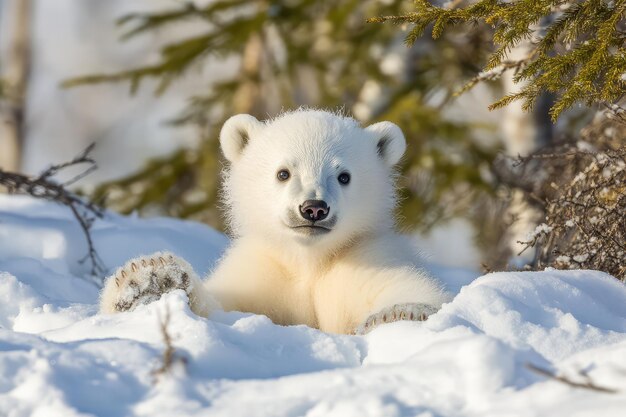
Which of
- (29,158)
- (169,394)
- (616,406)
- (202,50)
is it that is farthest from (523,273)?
(29,158)

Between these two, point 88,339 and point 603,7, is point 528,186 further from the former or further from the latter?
point 88,339

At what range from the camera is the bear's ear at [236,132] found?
4836mm

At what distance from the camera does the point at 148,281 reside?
144 inches

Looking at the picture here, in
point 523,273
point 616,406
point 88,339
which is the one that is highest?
point 523,273

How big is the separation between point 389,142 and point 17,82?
575 inches

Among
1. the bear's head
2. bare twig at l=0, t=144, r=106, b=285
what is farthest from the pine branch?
bare twig at l=0, t=144, r=106, b=285

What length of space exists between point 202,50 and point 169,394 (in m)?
9.62

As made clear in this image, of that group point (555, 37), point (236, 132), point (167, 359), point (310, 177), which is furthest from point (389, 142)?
point (167, 359)

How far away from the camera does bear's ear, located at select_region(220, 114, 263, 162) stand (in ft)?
15.9

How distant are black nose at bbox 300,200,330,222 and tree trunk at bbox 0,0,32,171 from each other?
13.4 metres

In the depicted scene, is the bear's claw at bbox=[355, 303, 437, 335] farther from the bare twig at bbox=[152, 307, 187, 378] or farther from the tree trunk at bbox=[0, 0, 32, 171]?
the tree trunk at bbox=[0, 0, 32, 171]

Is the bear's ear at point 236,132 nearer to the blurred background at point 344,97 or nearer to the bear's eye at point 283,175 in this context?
the bear's eye at point 283,175

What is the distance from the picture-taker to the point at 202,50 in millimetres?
11844

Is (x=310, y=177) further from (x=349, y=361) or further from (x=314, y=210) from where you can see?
(x=349, y=361)
